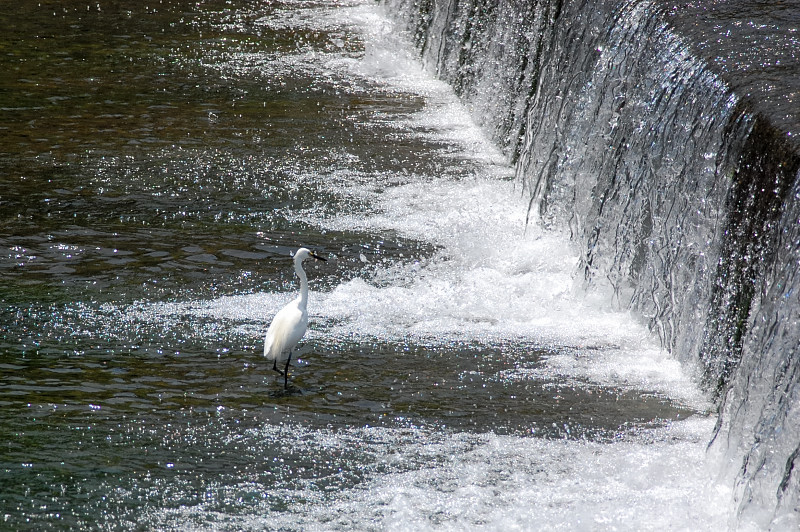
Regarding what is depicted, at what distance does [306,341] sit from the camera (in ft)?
20.1

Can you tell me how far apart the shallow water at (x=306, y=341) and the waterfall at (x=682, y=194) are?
0.71 ft

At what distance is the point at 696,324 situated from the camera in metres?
5.85

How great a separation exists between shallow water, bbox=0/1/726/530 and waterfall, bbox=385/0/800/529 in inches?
8.5

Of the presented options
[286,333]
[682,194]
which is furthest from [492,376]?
[682,194]

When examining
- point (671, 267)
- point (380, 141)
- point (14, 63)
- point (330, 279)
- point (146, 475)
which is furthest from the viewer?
point (14, 63)

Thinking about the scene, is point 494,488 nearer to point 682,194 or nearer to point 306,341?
point 306,341

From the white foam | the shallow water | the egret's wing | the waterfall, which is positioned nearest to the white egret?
the egret's wing

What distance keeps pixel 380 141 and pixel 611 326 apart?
418 centimetres

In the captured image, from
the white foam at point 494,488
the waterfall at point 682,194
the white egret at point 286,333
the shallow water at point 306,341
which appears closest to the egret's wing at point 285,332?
the white egret at point 286,333

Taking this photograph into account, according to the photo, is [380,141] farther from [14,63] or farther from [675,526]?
[675,526]

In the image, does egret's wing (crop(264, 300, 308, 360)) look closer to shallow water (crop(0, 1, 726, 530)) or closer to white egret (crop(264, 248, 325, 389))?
white egret (crop(264, 248, 325, 389))

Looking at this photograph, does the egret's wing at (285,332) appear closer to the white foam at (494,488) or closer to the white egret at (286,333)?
the white egret at (286,333)

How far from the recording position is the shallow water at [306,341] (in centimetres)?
455

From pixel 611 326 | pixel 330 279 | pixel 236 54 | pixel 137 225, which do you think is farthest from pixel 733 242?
pixel 236 54
